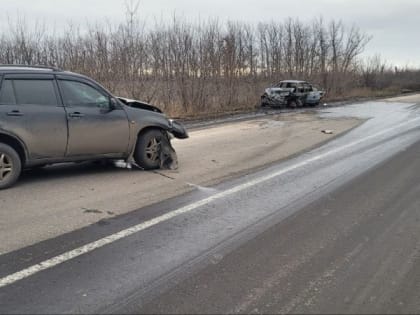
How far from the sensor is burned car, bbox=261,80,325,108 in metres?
29.3

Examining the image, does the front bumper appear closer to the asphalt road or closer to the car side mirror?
the car side mirror

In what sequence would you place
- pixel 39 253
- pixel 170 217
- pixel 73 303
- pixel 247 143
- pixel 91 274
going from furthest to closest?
pixel 247 143 < pixel 170 217 < pixel 39 253 < pixel 91 274 < pixel 73 303

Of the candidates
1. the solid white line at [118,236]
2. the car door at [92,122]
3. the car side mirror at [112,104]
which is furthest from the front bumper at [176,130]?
the solid white line at [118,236]

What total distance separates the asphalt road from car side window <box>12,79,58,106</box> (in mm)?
2668

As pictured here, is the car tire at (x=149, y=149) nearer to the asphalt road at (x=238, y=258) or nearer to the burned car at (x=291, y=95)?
the asphalt road at (x=238, y=258)

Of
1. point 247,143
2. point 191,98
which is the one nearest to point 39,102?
point 247,143

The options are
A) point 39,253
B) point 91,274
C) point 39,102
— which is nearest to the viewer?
point 91,274

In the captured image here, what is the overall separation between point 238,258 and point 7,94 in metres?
4.66

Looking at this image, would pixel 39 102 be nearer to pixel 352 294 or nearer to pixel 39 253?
pixel 39 253

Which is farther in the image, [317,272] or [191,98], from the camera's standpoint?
[191,98]

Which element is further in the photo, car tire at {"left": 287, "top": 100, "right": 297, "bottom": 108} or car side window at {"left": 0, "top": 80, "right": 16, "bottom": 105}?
car tire at {"left": 287, "top": 100, "right": 297, "bottom": 108}

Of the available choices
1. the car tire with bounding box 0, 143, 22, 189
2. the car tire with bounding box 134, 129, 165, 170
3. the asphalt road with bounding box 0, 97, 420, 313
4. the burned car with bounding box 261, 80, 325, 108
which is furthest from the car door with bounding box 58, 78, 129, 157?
the burned car with bounding box 261, 80, 325, 108

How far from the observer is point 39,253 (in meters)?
4.71

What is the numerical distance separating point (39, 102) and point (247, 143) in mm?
6653
